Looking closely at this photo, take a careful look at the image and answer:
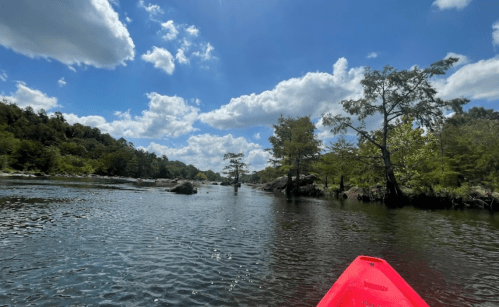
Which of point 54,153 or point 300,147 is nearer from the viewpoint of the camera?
point 300,147

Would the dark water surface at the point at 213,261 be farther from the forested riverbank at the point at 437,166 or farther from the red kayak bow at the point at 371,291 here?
the forested riverbank at the point at 437,166

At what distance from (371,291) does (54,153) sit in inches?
4414

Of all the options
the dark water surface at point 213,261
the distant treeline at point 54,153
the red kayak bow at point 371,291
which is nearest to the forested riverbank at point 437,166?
the dark water surface at point 213,261

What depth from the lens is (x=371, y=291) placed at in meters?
3.65

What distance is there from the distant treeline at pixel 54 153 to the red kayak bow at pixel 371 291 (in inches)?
3779

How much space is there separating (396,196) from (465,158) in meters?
9.25

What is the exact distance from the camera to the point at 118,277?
18.3ft

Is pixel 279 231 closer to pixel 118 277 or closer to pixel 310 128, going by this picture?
pixel 118 277

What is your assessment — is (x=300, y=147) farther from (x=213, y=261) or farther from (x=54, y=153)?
(x=54, y=153)

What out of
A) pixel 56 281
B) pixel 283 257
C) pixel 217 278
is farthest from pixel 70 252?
pixel 283 257

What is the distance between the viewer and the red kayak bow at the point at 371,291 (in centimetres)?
335

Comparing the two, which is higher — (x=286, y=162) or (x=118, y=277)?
(x=286, y=162)

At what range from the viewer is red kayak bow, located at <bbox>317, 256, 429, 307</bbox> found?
3348 millimetres

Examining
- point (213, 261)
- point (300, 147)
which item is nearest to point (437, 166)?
point (300, 147)
